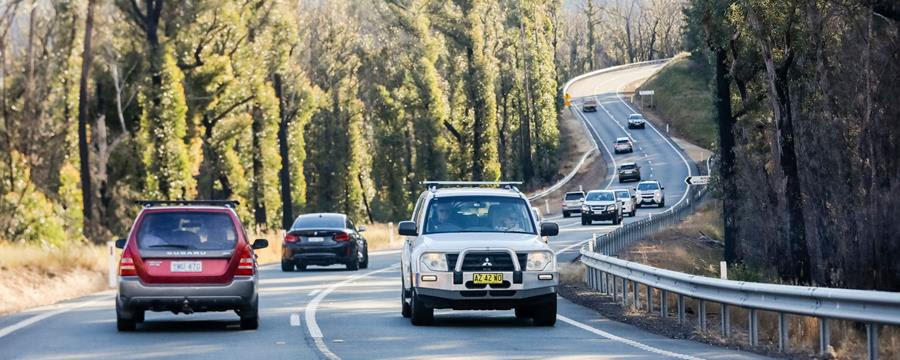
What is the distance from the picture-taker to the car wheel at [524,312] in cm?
1921

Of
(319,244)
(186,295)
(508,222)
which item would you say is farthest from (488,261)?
(319,244)

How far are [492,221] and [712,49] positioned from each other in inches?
786

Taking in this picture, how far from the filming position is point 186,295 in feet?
60.0

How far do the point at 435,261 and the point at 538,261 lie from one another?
1307 mm

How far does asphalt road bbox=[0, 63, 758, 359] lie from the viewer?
15438mm

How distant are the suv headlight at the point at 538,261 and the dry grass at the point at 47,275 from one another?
395 inches

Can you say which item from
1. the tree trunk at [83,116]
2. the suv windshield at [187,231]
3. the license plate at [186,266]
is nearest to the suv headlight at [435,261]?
the suv windshield at [187,231]

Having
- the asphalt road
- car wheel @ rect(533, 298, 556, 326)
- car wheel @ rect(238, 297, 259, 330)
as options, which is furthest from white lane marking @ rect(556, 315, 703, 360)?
car wheel @ rect(238, 297, 259, 330)

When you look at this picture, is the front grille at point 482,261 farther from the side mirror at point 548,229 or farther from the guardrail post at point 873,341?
the guardrail post at point 873,341

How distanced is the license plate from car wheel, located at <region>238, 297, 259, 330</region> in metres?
0.76

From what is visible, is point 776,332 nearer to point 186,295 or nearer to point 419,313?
point 419,313

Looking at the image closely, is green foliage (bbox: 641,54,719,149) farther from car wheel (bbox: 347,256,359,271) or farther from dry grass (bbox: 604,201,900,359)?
dry grass (bbox: 604,201,900,359)

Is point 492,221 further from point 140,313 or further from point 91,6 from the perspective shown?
point 91,6

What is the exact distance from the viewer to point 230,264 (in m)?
18.5
